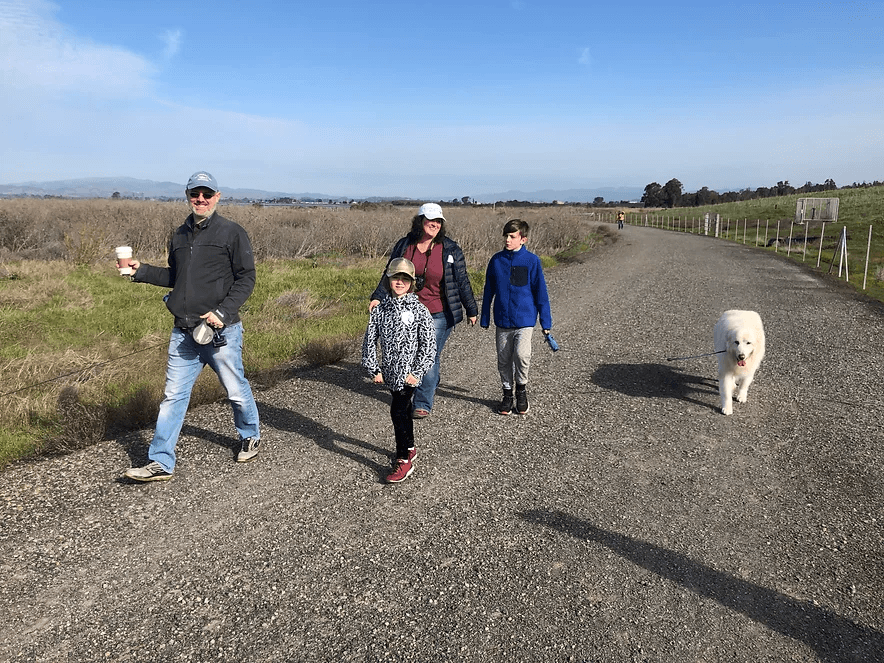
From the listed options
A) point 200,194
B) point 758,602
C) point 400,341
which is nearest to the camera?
point 758,602

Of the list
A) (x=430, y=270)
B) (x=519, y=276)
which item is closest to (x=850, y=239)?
(x=519, y=276)

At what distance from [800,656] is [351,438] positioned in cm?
382

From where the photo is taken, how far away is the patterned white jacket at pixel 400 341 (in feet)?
14.4

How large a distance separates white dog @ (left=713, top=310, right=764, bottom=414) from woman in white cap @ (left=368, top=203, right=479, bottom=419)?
9.69 feet

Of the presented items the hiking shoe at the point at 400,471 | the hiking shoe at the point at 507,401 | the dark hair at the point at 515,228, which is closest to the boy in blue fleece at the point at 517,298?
the dark hair at the point at 515,228

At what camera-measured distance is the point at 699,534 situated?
3988 millimetres

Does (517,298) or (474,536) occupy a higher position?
(517,298)

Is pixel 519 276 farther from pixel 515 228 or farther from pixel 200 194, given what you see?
pixel 200 194

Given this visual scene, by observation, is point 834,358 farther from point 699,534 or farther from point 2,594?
point 2,594

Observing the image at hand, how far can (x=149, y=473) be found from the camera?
4.45m

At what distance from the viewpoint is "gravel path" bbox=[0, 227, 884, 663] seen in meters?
3.01

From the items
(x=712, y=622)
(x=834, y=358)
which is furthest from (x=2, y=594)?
(x=834, y=358)

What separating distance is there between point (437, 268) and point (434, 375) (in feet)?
3.67

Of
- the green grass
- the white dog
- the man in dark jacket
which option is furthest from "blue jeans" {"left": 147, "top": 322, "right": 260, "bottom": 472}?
the green grass
